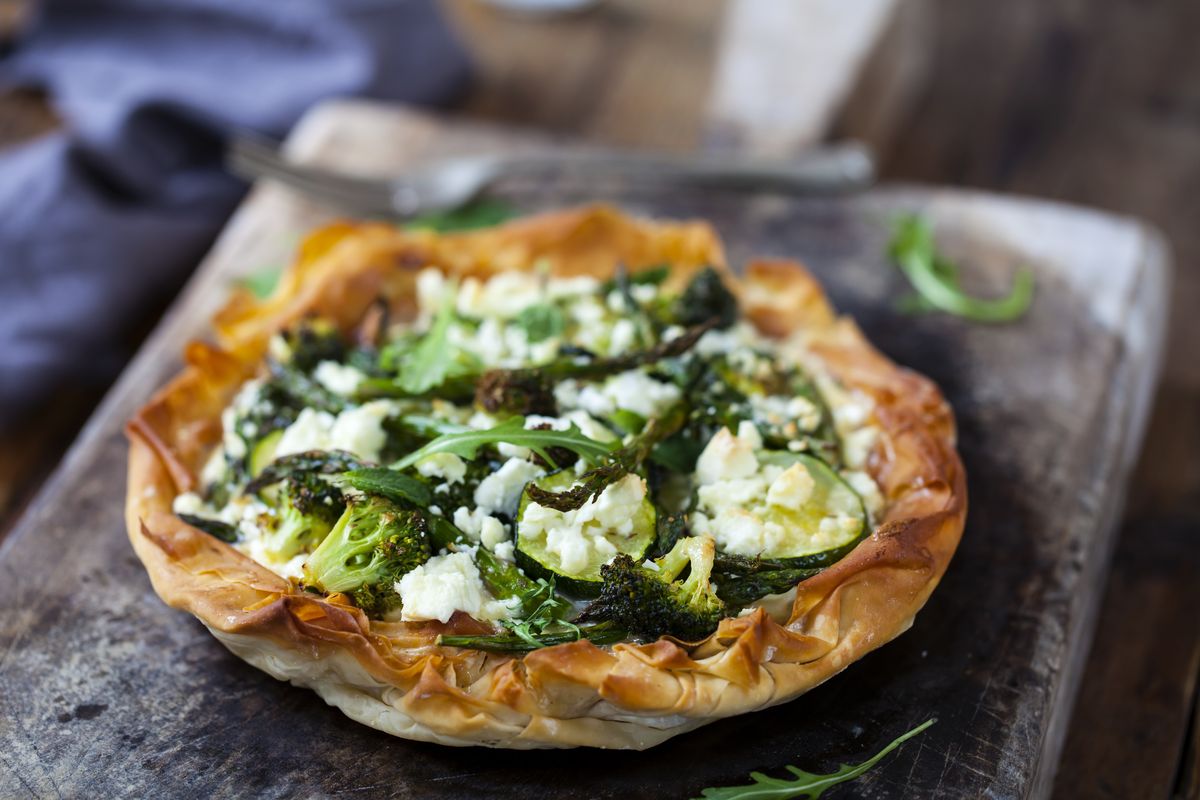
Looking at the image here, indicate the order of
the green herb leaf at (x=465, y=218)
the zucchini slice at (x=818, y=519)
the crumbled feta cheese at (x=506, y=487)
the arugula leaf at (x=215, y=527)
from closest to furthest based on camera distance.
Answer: the zucchini slice at (x=818, y=519) < the crumbled feta cheese at (x=506, y=487) < the arugula leaf at (x=215, y=527) < the green herb leaf at (x=465, y=218)

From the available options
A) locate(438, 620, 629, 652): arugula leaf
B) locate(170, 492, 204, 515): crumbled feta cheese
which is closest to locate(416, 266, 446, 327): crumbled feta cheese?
locate(170, 492, 204, 515): crumbled feta cheese

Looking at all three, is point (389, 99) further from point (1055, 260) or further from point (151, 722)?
point (151, 722)

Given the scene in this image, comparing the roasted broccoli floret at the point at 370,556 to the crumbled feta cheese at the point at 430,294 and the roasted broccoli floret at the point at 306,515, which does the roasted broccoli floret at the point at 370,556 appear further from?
the crumbled feta cheese at the point at 430,294

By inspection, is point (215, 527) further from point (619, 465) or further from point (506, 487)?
point (619, 465)

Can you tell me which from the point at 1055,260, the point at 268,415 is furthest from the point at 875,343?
the point at 268,415

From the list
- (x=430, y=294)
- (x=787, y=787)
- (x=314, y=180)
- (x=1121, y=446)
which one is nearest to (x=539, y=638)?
(x=787, y=787)

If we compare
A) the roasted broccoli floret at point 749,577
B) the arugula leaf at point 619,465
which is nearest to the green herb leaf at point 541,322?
the arugula leaf at point 619,465
